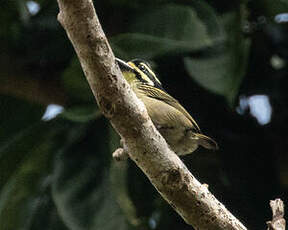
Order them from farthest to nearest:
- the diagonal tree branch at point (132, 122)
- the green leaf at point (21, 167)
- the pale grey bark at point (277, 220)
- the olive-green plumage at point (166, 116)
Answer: the green leaf at point (21, 167), the olive-green plumage at point (166, 116), the pale grey bark at point (277, 220), the diagonal tree branch at point (132, 122)

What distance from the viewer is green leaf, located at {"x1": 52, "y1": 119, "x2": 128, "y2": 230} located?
2.93 meters

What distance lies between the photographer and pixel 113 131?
2.99 m

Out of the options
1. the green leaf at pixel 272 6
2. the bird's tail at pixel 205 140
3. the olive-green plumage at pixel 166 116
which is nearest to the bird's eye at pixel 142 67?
the olive-green plumage at pixel 166 116

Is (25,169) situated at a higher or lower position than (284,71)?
higher

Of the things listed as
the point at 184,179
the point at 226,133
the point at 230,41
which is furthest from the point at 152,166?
the point at 226,133

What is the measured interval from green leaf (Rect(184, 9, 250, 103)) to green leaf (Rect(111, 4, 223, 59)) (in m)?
0.06

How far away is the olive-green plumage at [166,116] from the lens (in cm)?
226

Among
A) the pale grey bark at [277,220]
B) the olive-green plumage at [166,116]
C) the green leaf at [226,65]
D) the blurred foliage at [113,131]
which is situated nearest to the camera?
the pale grey bark at [277,220]

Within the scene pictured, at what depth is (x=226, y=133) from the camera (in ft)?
10.7

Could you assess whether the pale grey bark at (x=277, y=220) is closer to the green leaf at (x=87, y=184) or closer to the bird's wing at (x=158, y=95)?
the bird's wing at (x=158, y=95)

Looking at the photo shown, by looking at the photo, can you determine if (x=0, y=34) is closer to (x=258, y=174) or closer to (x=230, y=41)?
(x=230, y=41)

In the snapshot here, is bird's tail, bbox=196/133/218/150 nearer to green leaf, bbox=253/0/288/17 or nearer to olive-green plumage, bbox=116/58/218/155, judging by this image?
olive-green plumage, bbox=116/58/218/155

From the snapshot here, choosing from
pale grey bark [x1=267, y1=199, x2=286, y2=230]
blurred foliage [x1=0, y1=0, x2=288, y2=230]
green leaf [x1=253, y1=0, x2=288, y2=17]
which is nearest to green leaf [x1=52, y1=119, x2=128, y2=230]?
blurred foliage [x1=0, y1=0, x2=288, y2=230]

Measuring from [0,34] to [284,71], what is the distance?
4.02 ft
